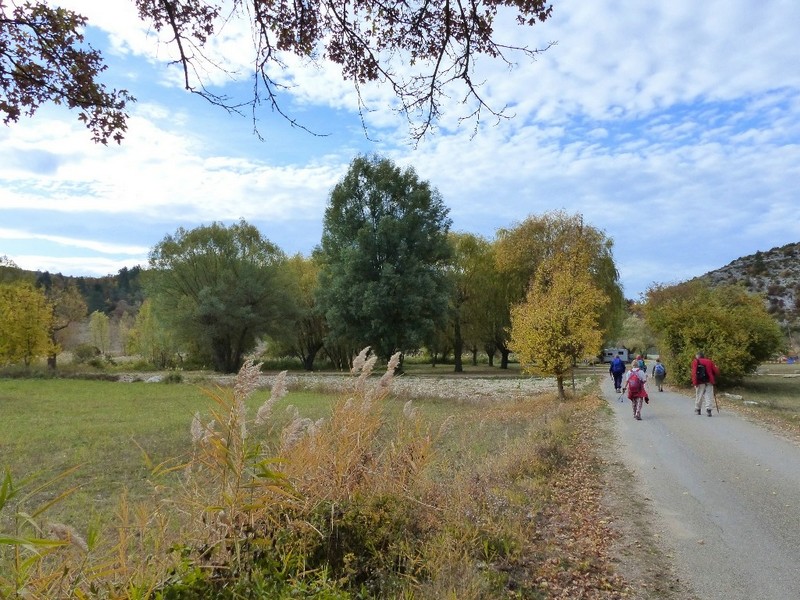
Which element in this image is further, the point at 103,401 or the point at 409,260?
the point at 409,260

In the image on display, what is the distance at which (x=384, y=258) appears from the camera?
42.1 m

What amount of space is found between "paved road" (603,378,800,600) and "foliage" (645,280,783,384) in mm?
13503

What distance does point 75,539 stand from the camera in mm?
2205

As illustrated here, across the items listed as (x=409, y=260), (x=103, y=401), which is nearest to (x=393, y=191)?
(x=409, y=260)

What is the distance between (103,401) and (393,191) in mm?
25371

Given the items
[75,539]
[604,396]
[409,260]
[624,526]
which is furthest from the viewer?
[409,260]

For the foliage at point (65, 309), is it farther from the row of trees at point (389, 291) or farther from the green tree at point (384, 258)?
the green tree at point (384, 258)

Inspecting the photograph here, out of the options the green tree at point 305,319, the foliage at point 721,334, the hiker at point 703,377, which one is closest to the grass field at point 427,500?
the hiker at point 703,377

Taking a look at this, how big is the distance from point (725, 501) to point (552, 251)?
3862 cm

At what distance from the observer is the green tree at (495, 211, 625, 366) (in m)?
43.5

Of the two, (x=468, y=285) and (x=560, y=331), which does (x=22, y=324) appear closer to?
(x=468, y=285)

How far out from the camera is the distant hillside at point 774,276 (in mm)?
69562

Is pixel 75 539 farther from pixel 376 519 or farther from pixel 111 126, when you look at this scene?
pixel 111 126

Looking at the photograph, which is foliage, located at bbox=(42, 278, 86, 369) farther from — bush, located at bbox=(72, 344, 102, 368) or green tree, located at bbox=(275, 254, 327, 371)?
green tree, located at bbox=(275, 254, 327, 371)
